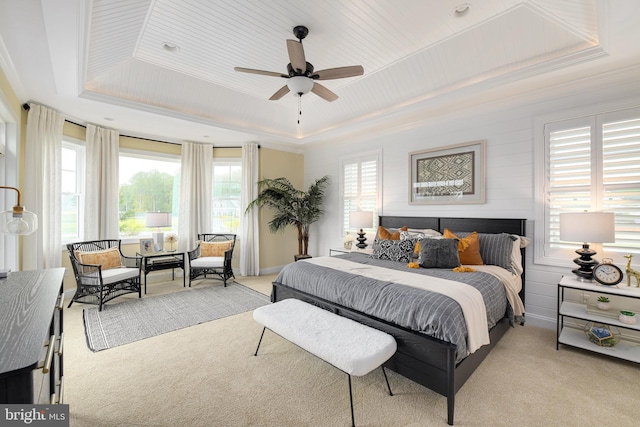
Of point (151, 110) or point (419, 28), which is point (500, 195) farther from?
point (151, 110)

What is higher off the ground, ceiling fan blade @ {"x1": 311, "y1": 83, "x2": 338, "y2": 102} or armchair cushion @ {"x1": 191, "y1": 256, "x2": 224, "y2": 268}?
ceiling fan blade @ {"x1": 311, "y1": 83, "x2": 338, "y2": 102}

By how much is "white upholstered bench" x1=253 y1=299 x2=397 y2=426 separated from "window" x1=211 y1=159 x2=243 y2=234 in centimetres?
389

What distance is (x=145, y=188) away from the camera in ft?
18.3

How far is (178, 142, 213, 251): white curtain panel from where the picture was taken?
5695 mm

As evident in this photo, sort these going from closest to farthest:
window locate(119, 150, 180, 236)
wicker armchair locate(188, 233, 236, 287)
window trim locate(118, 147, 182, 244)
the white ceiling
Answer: the white ceiling < wicker armchair locate(188, 233, 236, 287) < window trim locate(118, 147, 182, 244) < window locate(119, 150, 180, 236)

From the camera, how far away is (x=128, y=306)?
4.04m

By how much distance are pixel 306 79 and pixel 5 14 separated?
2.38 metres

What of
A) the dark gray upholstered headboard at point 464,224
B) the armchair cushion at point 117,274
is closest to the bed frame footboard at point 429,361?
the dark gray upholstered headboard at point 464,224

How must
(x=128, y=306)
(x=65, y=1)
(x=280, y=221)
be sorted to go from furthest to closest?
(x=280, y=221), (x=128, y=306), (x=65, y=1)

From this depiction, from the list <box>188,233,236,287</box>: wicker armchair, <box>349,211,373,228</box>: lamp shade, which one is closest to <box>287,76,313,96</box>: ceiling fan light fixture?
<box>349,211,373,228</box>: lamp shade

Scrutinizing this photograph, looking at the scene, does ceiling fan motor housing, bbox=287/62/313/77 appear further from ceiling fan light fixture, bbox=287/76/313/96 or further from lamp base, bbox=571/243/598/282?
lamp base, bbox=571/243/598/282

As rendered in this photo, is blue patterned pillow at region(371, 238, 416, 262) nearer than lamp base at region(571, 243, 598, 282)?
No

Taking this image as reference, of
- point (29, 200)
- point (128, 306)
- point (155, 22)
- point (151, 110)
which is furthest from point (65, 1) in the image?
point (128, 306)

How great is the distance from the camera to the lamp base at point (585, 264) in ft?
9.58
